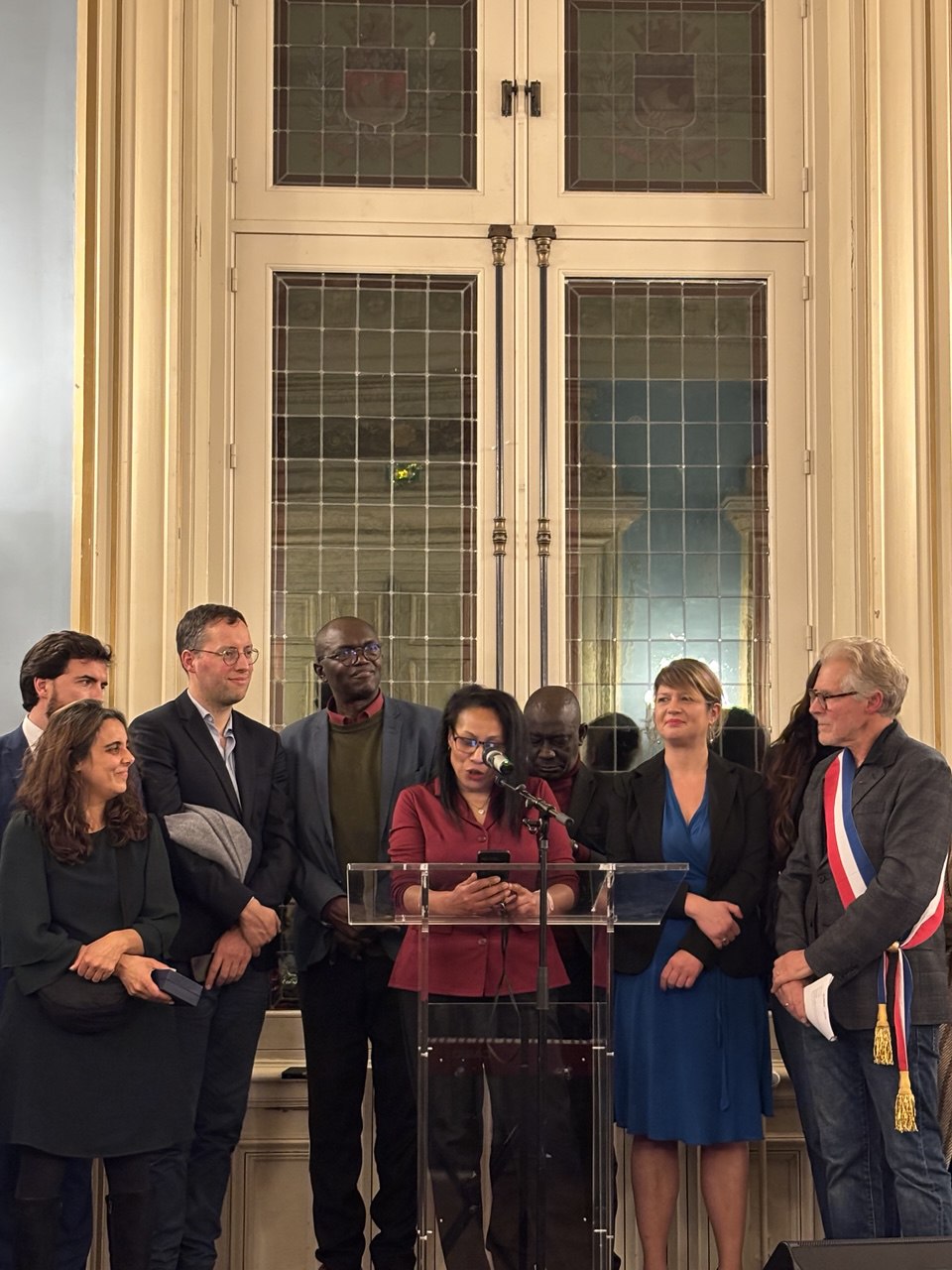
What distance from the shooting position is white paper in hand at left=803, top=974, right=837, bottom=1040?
11.6 ft

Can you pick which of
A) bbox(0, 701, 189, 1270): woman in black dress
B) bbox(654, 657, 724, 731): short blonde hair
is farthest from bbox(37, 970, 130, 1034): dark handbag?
bbox(654, 657, 724, 731): short blonde hair

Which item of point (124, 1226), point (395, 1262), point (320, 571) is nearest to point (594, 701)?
point (320, 571)

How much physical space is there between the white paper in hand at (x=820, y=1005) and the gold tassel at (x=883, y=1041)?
0.11 m

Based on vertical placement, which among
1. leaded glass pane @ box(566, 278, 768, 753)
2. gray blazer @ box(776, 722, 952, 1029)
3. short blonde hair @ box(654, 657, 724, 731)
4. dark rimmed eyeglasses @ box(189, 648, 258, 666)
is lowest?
gray blazer @ box(776, 722, 952, 1029)

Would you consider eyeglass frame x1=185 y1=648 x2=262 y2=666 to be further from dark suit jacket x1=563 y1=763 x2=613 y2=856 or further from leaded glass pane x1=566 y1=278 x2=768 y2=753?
leaded glass pane x1=566 y1=278 x2=768 y2=753

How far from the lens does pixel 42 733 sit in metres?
3.68

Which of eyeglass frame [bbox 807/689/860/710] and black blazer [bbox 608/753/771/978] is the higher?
eyeglass frame [bbox 807/689/860/710]

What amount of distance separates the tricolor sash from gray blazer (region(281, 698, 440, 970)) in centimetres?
99

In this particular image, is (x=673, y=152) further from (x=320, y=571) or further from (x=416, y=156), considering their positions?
(x=320, y=571)

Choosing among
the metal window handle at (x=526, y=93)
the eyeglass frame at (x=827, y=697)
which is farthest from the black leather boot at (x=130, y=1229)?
the metal window handle at (x=526, y=93)

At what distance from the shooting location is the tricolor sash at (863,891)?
11.3ft

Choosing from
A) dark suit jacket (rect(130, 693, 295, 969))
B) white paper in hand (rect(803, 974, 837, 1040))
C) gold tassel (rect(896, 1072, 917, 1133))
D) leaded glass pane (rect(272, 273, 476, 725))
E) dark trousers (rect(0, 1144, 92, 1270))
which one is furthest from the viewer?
leaded glass pane (rect(272, 273, 476, 725))

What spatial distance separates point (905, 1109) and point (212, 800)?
5.77 ft

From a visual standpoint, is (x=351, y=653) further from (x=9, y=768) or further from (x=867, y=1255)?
(x=867, y=1255)
